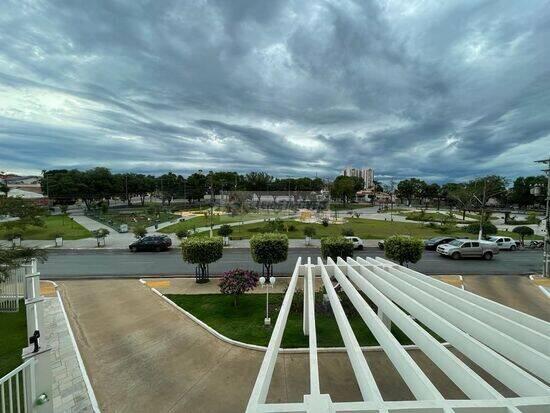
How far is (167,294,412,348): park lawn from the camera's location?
11047mm

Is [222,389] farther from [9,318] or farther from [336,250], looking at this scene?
[336,250]

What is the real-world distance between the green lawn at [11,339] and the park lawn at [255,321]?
19.1 feet

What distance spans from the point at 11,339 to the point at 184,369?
6645 millimetres

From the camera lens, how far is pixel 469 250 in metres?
26.1

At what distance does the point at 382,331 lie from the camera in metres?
5.48

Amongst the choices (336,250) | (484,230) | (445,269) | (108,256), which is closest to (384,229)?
(484,230)

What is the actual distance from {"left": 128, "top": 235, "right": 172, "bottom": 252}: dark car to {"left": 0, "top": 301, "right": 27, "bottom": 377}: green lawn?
14463mm

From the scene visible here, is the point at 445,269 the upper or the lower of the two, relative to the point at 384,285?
lower

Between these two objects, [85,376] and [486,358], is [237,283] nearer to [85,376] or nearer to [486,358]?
[85,376]

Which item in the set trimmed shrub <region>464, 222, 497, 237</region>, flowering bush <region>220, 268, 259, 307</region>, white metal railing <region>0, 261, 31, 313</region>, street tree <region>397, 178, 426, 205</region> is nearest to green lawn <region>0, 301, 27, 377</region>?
white metal railing <region>0, 261, 31, 313</region>

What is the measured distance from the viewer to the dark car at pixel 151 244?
28.3 metres

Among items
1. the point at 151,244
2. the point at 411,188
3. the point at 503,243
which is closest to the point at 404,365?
the point at 151,244

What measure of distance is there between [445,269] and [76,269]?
26.4m

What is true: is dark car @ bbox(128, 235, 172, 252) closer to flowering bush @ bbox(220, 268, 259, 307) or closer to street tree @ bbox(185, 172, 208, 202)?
flowering bush @ bbox(220, 268, 259, 307)
